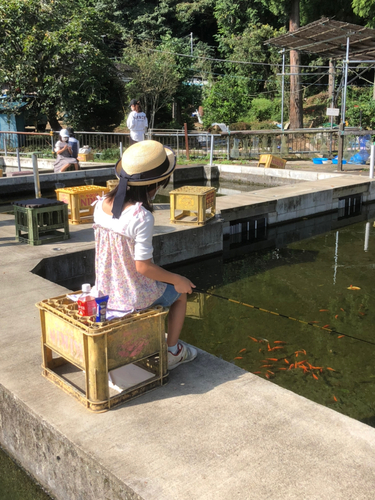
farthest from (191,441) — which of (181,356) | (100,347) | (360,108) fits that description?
(360,108)

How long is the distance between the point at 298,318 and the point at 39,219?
3738mm

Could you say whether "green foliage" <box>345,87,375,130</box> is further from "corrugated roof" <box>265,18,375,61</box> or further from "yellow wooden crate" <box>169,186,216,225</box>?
"yellow wooden crate" <box>169,186,216,225</box>

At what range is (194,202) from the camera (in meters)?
7.87

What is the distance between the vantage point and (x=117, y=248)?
10.2 ft

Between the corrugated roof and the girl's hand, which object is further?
the corrugated roof

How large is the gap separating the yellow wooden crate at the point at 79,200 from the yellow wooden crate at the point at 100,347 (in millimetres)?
4868

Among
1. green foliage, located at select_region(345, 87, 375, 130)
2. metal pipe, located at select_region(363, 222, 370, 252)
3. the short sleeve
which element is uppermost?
green foliage, located at select_region(345, 87, 375, 130)

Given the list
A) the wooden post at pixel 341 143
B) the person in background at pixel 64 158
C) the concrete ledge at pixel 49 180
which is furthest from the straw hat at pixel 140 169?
the wooden post at pixel 341 143

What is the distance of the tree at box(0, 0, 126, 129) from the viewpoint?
2341cm

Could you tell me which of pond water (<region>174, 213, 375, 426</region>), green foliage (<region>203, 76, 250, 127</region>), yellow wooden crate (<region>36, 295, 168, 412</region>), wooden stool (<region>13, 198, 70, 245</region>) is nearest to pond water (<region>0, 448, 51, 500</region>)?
Result: yellow wooden crate (<region>36, 295, 168, 412</region>)

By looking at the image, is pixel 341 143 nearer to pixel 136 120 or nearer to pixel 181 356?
pixel 136 120

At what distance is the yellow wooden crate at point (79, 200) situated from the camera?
8037 millimetres

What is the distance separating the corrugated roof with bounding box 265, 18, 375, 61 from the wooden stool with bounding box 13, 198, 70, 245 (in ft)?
39.0

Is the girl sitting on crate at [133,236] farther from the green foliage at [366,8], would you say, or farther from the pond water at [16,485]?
the green foliage at [366,8]
